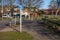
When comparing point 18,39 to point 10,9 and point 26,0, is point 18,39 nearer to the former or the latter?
point 26,0

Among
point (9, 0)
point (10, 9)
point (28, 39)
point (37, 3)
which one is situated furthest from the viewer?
point (10, 9)

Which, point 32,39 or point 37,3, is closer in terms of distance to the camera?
point 32,39

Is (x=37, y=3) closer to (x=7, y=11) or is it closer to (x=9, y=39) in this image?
(x=7, y=11)

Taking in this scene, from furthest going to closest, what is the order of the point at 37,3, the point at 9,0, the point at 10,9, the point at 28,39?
the point at 10,9, the point at 9,0, the point at 37,3, the point at 28,39

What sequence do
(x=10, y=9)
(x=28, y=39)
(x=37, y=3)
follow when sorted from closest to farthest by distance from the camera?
(x=28, y=39) → (x=37, y=3) → (x=10, y=9)

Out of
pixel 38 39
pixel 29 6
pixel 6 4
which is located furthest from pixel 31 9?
pixel 38 39

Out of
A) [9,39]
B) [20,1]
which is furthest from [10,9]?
[9,39]

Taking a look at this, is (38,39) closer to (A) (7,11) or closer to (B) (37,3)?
(B) (37,3)

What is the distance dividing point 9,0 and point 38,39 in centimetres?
5939

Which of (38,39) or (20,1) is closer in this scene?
(38,39)

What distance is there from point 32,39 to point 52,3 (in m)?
55.6

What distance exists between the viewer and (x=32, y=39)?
47.6ft

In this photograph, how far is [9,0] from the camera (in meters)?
72.9

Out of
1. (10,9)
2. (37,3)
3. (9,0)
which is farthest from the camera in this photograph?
(10,9)
